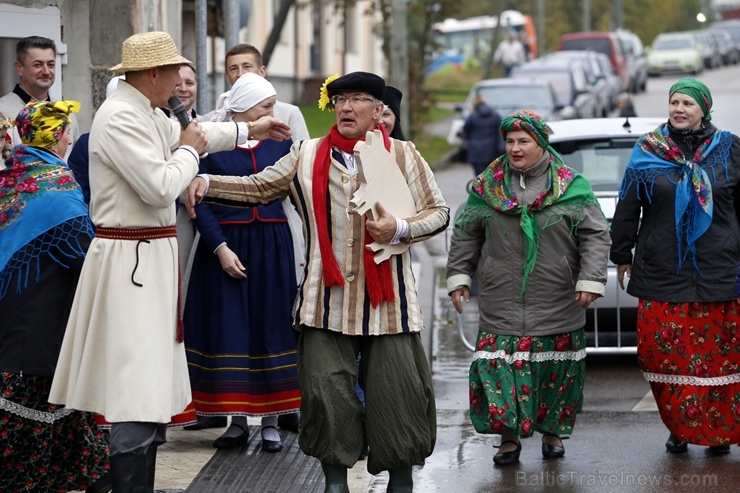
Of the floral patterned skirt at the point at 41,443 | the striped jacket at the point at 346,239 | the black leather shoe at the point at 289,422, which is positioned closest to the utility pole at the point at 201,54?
the black leather shoe at the point at 289,422

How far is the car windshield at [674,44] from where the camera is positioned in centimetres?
5097

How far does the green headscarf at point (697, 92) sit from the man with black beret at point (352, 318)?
178 cm

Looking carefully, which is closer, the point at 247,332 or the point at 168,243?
the point at 168,243

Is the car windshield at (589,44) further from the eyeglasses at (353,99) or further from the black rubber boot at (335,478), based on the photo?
the black rubber boot at (335,478)

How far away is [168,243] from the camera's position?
221 inches

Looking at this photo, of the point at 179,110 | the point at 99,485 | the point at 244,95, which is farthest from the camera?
the point at 244,95

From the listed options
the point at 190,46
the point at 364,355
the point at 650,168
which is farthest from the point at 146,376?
the point at 190,46

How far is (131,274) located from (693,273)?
3.08 meters

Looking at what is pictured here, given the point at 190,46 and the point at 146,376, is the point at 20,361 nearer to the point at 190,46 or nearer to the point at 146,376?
the point at 146,376

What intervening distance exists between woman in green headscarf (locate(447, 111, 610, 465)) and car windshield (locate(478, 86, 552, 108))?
19.7 metres

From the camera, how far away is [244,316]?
7.18 m

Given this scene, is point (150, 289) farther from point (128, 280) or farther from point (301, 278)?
point (301, 278)

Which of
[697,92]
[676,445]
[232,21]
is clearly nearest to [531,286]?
[676,445]

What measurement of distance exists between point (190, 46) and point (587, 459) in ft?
27.3
